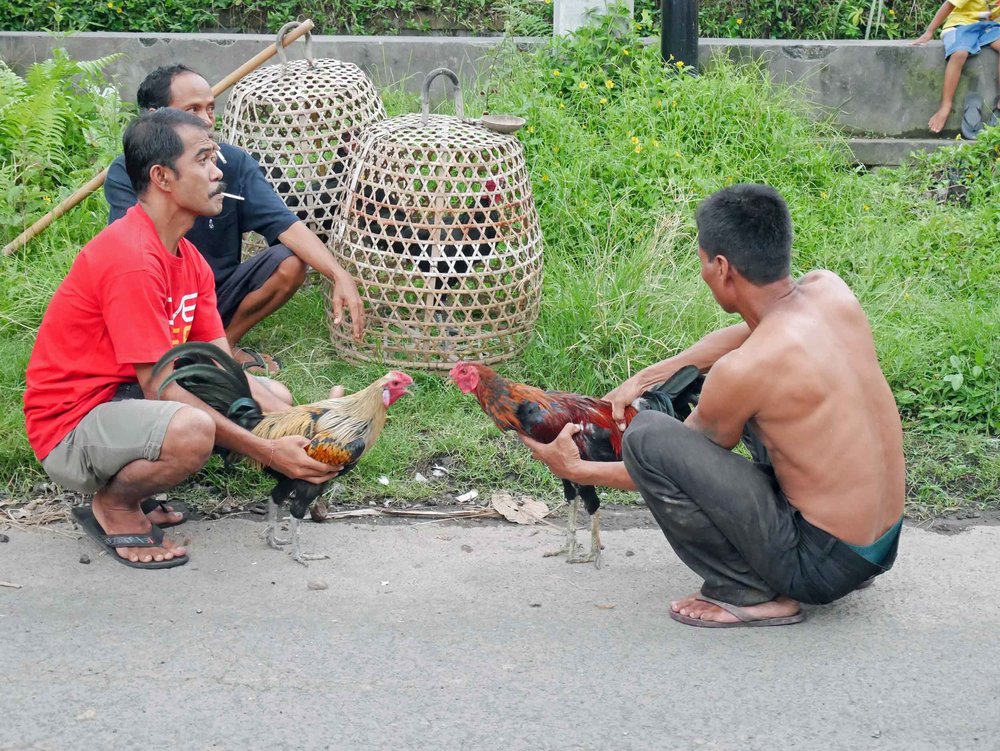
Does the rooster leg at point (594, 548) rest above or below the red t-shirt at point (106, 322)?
below

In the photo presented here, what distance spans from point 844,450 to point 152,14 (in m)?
7.55

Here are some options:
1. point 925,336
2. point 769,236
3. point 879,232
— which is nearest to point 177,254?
point 769,236

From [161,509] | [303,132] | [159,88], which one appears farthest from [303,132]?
[161,509]

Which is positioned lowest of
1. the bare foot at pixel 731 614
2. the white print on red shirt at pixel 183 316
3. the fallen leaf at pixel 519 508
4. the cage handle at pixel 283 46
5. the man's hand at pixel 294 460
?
the fallen leaf at pixel 519 508

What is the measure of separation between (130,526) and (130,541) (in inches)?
2.4

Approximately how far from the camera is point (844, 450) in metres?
3.63

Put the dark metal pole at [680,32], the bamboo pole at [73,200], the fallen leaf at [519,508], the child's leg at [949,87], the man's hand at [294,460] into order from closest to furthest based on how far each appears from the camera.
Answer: the man's hand at [294,460] < the fallen leaf at [519,508] < the bamboo pole at [73,200] < the dark metal pole at [680,32] < the child's leg at [949,87]

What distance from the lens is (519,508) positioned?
4910 millimetres

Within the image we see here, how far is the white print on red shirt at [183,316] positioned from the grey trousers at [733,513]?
183 centimetres

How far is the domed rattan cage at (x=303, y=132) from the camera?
6.12 m

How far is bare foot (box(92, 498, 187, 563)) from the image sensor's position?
14.3 feet

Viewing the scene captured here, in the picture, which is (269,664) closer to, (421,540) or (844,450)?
(421,540)

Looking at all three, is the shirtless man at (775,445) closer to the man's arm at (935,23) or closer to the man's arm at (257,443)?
the man's arm at (257,443)

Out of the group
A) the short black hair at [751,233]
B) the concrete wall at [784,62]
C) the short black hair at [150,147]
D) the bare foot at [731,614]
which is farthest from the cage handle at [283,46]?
the bare foot at [731,614]
